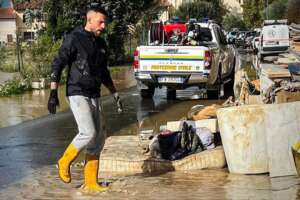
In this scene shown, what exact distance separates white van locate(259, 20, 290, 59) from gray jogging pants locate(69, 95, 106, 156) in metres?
25.8

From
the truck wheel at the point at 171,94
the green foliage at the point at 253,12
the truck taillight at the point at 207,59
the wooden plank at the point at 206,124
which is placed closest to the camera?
the wooden plank at the point at 206,124

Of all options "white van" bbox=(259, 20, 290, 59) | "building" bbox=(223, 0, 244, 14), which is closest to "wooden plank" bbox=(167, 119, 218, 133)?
"white van" bbox=(259, 20, 290, 59)

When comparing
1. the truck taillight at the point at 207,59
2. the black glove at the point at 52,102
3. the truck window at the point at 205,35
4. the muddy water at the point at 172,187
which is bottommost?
the muddy water at the point at 172,187

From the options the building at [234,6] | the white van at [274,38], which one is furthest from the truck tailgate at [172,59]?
Result: the building at [234,6]

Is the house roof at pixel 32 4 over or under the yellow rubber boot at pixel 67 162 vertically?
over

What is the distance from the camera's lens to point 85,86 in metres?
6.71

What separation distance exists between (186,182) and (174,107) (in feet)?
25.6

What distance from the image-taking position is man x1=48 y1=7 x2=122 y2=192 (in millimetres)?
6668

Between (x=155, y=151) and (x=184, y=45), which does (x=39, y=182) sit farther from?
(x=184, y=45)

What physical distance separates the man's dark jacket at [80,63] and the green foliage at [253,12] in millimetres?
64390

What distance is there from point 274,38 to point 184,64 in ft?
63.4

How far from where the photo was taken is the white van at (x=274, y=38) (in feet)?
106

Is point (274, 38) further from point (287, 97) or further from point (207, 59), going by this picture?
point (287, 97)

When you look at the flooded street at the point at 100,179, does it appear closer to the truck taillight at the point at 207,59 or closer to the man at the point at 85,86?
the man at the point at 85,86
